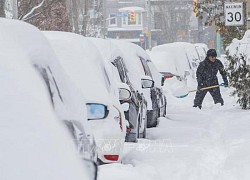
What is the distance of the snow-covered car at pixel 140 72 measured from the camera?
33.2 feet

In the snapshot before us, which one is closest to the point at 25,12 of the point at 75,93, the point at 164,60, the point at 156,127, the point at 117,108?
the point at 164,60

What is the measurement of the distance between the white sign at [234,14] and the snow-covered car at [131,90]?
6.98 meters

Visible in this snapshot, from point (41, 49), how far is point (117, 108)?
118 inches

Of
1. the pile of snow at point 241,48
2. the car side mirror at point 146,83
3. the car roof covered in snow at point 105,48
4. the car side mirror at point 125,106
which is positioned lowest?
the car side mirror at point 125,106

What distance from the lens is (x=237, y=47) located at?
14.9m

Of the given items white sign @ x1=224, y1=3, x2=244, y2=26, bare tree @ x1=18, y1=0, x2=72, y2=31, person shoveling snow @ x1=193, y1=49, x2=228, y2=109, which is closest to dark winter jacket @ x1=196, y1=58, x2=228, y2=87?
person shoveling snow @ x1=193, y1=49, x2=228, y2=109

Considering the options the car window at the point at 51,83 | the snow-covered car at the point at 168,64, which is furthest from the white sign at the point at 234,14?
the car window at the point at 51,83

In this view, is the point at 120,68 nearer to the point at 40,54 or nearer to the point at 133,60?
the point at 133,60

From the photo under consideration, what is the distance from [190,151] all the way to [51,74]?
5919mm

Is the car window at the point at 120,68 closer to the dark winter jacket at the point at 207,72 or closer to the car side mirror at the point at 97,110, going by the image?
the car side mirror at the point at 97,110

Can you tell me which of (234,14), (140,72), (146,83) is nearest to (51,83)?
(146,83)

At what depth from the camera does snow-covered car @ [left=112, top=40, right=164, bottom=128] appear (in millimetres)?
10117

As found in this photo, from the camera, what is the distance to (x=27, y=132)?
2316 millimetres

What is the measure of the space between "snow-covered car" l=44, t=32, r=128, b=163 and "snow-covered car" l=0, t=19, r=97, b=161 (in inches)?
78.7
